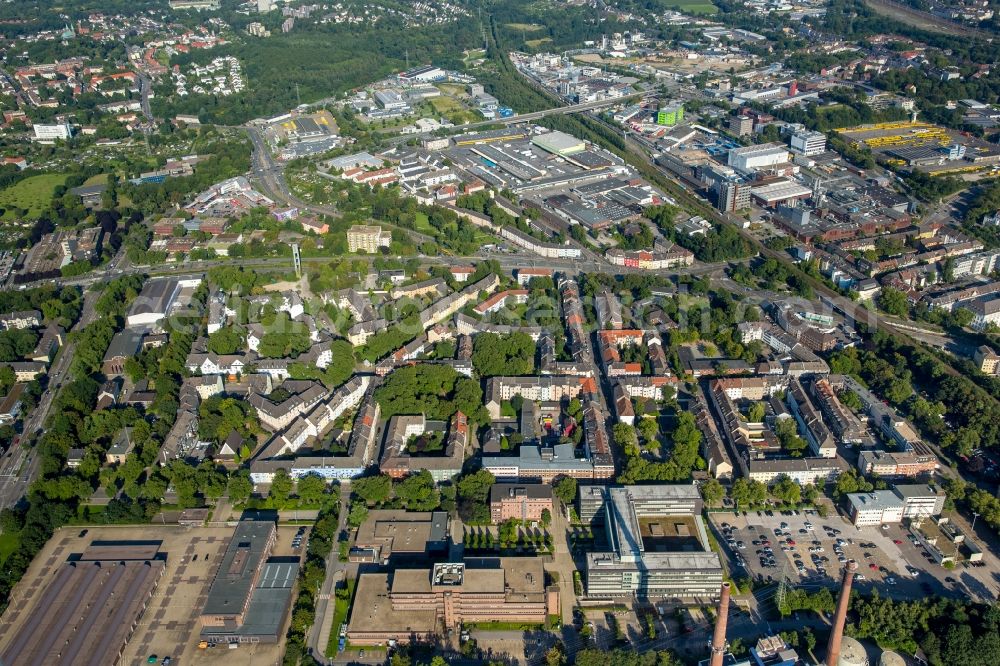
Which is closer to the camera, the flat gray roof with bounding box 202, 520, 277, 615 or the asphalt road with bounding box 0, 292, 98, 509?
the flat gray roof with bounding box 202, 520, 277, 615

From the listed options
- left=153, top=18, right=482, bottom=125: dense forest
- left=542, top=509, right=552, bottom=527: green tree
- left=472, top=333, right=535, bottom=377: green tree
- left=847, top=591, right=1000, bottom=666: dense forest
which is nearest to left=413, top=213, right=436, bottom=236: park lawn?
left=472, top=333, right=535, bottom=377: green tree

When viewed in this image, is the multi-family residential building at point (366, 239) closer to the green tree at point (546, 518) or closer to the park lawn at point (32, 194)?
the park lawn at point (32, 194)

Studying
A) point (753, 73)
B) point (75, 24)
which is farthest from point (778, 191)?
point (75, 24)

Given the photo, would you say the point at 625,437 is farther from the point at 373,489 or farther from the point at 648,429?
the point at 373,489

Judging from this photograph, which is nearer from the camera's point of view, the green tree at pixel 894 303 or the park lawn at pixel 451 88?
the green tree at pixel 894 303

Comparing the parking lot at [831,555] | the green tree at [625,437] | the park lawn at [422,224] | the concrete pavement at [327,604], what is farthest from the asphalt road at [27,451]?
the parking lot at [831,555]

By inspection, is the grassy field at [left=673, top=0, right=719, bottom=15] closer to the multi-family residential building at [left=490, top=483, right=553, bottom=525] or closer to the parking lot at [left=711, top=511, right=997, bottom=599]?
the parking lot at [left=711, top=511, right=997, bottom=599]
